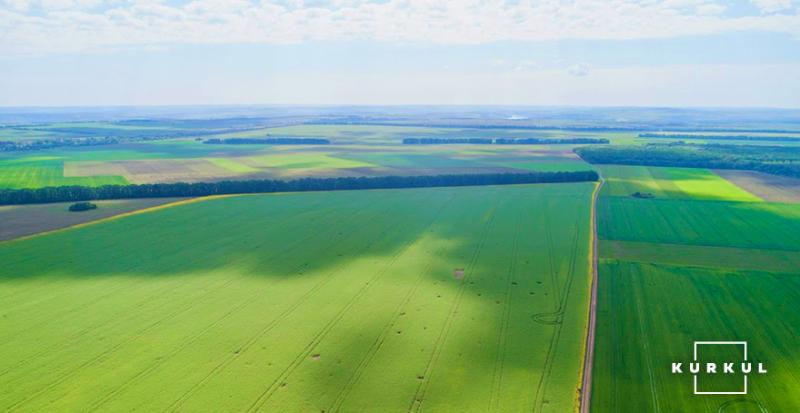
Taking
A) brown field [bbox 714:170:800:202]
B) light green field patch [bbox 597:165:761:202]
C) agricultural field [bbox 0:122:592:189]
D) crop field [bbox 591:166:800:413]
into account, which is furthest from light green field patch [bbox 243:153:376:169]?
brown field [bbox 714:170:800:202]

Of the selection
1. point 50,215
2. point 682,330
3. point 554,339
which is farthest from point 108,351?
point 50,215

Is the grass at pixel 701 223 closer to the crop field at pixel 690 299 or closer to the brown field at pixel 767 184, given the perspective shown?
the crop field at pixel 690 299

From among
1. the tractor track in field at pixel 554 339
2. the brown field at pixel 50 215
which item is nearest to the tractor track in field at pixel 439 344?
the tractor track in field at pixel 554 339

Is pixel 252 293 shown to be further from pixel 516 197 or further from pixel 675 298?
pixel 516 197

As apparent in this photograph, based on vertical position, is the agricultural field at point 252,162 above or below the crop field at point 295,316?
above

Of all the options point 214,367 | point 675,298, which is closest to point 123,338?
point 214,367

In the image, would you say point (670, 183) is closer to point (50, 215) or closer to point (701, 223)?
point (701, 223)

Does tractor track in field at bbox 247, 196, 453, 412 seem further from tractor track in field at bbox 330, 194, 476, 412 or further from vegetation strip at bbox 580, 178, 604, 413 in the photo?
vegetation strip at bbox 580, 178, 604, 413
